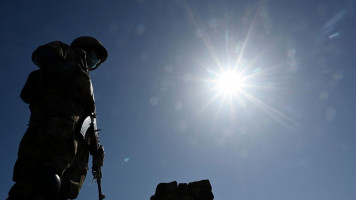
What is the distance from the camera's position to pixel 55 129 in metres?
2.61

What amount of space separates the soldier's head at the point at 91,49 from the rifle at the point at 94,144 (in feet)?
4.31

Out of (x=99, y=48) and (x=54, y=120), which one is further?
(x=99, y=48)

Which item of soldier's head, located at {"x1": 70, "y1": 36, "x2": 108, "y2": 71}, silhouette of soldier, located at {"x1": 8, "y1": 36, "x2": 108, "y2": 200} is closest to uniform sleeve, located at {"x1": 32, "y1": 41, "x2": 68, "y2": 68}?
silhouette of soldier, located at {"x1": 8, "y1": 36, "x2": 108, "y2": 200}

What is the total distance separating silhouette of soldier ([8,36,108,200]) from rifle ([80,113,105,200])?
0.05 feet

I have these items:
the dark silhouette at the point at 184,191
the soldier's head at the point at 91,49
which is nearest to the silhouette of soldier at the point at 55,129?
the soldier's head at the point at 91,49

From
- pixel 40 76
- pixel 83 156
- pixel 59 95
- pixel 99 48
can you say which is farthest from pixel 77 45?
pixel 83 156

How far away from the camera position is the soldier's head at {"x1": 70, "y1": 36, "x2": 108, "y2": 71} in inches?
172

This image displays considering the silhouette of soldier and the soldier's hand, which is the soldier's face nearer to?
the silhouette of soldier

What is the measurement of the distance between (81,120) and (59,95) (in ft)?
1.27

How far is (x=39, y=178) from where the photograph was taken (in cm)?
220

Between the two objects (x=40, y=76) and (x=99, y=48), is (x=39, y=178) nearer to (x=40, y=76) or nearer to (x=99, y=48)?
(x=40, y=76)

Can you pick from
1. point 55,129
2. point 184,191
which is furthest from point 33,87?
point 184,191

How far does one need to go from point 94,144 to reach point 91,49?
1698 millimetres

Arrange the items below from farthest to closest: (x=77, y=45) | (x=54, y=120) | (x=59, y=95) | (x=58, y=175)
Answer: (x=77, y=45) < (x=59, y=95) < (x=54, y=120) < (x=58, y=175)
